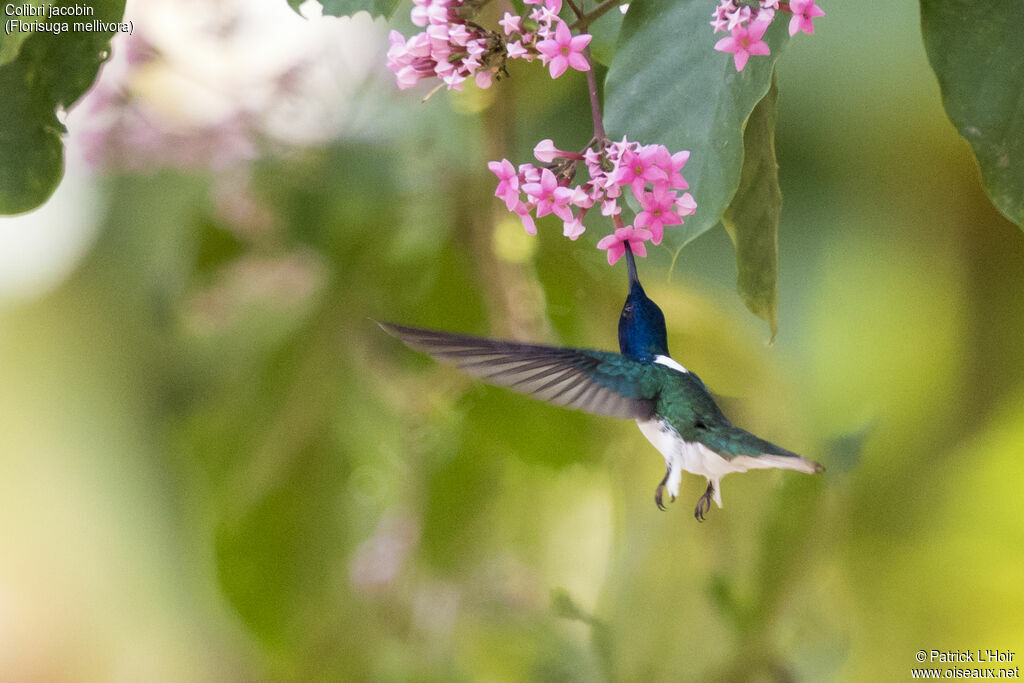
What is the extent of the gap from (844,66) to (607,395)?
1175 mm

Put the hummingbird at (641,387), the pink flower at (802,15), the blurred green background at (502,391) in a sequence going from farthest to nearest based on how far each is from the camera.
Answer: the blurred green background at (502,391)
the hummingbird at (641,387)
the pink flower at (802,15)

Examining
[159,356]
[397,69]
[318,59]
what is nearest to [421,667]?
[159,356]

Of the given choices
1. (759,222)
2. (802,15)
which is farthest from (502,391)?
(802,15)

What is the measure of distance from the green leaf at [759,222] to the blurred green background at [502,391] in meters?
0.42

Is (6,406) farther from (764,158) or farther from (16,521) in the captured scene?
(764,158)

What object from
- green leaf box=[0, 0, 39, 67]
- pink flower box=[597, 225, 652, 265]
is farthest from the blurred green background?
green leaf box=[0, 0, 39, 67]

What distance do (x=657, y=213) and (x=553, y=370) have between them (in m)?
0.13

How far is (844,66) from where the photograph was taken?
4.89 feet

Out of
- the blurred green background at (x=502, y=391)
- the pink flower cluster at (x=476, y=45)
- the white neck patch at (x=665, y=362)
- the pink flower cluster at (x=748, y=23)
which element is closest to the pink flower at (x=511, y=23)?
the pink flower cluster at (x=476, y=45)

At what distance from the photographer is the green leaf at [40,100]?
51 cm

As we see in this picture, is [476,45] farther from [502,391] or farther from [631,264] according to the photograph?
[502,391]

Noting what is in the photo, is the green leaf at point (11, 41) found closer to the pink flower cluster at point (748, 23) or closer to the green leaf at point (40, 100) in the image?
the green leaf at point (40, 100)

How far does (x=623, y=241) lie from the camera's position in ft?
1.53

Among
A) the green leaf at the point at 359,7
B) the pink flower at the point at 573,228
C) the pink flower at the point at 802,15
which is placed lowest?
the pink flower at the point at 573,228
